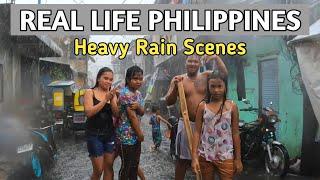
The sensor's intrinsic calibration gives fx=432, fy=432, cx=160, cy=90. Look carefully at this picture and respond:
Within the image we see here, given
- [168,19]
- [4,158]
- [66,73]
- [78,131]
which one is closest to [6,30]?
[78,131]

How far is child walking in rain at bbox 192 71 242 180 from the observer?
166 inches

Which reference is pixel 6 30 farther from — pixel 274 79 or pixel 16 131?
pixel 274 79

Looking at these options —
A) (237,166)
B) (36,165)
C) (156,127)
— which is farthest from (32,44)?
(237,166)

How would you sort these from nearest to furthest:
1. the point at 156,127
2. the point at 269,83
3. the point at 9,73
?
1. the point at 269,83
2. the point at 156,127
3. the point at 9,73

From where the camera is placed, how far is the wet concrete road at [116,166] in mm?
7673

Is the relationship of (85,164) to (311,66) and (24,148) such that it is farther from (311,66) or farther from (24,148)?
(311,66)

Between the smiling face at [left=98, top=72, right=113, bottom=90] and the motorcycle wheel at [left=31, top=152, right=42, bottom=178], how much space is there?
2.87 metres

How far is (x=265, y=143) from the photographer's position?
8.09 metres

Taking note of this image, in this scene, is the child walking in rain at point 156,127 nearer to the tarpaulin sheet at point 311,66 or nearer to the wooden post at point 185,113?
the tarpaulin sheet at point 311,66

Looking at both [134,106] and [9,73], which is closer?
[134,106]

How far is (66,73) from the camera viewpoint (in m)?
30.0

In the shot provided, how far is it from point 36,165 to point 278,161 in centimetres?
427

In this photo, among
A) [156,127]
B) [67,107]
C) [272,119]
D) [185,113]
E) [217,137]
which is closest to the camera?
[217,137]

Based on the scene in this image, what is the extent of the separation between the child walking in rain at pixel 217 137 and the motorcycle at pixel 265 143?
11.6ft
